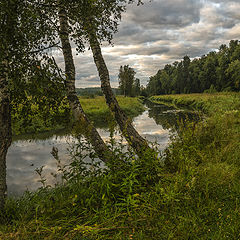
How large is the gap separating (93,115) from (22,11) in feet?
51.9

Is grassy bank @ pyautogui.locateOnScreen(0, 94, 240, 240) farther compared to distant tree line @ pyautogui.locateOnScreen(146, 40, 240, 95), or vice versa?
distant tree line @ pyautogui.locateOnScreen(146, 40, 240, 95)

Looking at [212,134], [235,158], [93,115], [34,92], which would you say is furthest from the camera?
[93,115]

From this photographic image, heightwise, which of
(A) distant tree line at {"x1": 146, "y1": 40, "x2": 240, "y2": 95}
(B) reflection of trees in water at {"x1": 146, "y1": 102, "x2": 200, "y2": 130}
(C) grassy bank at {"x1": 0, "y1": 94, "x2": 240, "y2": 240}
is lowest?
(C) grassy bank at {"x1": 0, "y1": 94, "x2": 240, "y2": 240}

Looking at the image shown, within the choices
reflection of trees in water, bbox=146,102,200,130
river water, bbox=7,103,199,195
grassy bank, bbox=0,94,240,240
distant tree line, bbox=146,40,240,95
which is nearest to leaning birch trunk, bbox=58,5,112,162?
river water, bbox=7,103,199,195

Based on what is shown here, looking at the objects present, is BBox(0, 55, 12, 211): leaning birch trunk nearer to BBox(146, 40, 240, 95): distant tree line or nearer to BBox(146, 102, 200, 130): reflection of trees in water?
BBox(146, 102, 200, 130): reflection of trees in water

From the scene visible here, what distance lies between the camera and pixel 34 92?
2814 millimetres

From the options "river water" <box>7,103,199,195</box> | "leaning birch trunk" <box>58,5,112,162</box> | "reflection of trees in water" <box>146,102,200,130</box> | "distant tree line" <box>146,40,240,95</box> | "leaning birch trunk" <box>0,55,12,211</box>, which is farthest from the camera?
"distant tree line" <box>146,40,240,95</box>

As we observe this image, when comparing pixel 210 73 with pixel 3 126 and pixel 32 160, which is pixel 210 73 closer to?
pixel 32 160

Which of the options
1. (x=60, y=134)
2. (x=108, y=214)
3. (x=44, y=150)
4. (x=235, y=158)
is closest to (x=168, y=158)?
(x=235, y=158)

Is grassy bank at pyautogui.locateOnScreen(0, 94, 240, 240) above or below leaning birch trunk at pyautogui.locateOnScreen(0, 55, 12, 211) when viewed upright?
below

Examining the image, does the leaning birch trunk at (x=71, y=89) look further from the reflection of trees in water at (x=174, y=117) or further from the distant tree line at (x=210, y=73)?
the distant tree line at (x=210, y=73)

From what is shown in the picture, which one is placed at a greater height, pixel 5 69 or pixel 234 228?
pixel 5 69

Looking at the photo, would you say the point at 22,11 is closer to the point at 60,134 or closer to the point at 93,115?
the point at 60,134

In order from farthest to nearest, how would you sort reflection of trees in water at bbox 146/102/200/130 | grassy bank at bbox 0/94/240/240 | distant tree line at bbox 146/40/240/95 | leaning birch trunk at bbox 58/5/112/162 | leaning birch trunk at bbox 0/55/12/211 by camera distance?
distant tree line at bbox 146/40/240/95
reflection of trees in water at bbox 146/102/200/130
leaning birch trunk at bbox 58/5/112/162
leaning birch trunk at bbox 0/55/12/211
grassy bank at bbox 0/94/240/240
